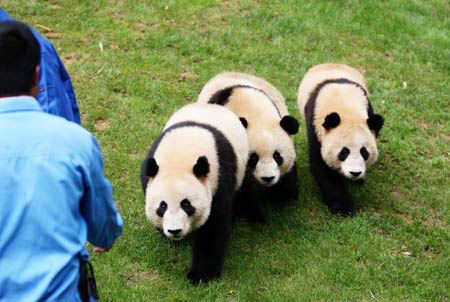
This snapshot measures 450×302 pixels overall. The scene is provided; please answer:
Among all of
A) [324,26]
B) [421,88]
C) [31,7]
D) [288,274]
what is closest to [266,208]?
[288,274]

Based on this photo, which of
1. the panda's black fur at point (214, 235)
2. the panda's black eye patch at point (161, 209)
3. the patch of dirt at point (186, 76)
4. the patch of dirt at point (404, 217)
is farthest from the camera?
the patch of dirt at point (186, 76)

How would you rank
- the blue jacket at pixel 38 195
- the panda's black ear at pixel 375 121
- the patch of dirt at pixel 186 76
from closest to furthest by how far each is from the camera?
the blue jacket at pixel 38 195 → the panda's black ear at pixel 375 121 → the patch of dirt at pixel 186 76

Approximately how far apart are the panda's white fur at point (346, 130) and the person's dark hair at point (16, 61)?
4.05m

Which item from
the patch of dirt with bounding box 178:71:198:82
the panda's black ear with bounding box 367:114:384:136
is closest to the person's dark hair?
the panda's black ear with bounding box 367:114:384:136

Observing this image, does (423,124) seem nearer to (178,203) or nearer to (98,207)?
(178,203)

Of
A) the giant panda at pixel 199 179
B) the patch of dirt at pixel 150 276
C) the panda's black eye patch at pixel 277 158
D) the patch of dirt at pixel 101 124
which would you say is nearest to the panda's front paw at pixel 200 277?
the giant panda at pixel 199 179

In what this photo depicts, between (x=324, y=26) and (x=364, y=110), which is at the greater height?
(x=364, y=110)

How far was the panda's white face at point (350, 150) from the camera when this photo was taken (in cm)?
631

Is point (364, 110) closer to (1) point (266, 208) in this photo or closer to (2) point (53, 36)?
(1) point (266, 208)

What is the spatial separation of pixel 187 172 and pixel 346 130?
6.56ft

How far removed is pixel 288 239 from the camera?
621cm

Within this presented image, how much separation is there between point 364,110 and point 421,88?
102 inches

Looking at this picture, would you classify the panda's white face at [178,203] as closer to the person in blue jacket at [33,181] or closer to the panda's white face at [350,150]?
the panda's white face at [350,150]

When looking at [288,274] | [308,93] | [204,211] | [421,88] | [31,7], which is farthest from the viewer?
[31,7]
